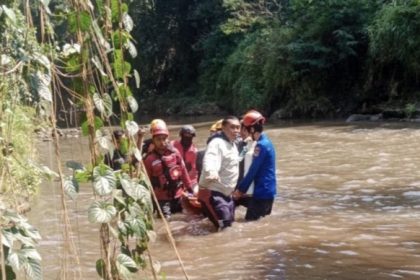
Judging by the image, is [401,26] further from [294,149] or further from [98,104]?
[98,104]

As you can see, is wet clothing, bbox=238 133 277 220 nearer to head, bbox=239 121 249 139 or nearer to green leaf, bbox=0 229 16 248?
head, bbox=239 121 249 139

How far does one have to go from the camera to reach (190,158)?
9.09m

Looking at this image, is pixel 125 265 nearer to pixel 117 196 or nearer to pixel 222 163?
pixel 117 196

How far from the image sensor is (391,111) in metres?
22.3

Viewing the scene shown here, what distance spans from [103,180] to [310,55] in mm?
24512

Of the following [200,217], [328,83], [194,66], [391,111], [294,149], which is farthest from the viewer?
[194,66]

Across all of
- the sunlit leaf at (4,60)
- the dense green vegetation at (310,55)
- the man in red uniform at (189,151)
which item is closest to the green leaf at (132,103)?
the sunlit leaf at (4,60)

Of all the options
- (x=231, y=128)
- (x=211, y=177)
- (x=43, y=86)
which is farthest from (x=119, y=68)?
(x=231, y=128)

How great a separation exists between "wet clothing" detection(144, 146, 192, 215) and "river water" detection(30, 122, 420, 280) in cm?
A: 34

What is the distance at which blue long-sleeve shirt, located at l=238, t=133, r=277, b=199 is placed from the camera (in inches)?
309

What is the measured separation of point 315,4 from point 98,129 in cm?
2566

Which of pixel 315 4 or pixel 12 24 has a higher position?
pixel 315 4

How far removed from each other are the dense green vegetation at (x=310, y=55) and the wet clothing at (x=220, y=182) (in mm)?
15102

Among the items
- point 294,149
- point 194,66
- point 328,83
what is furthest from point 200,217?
point 194,66
